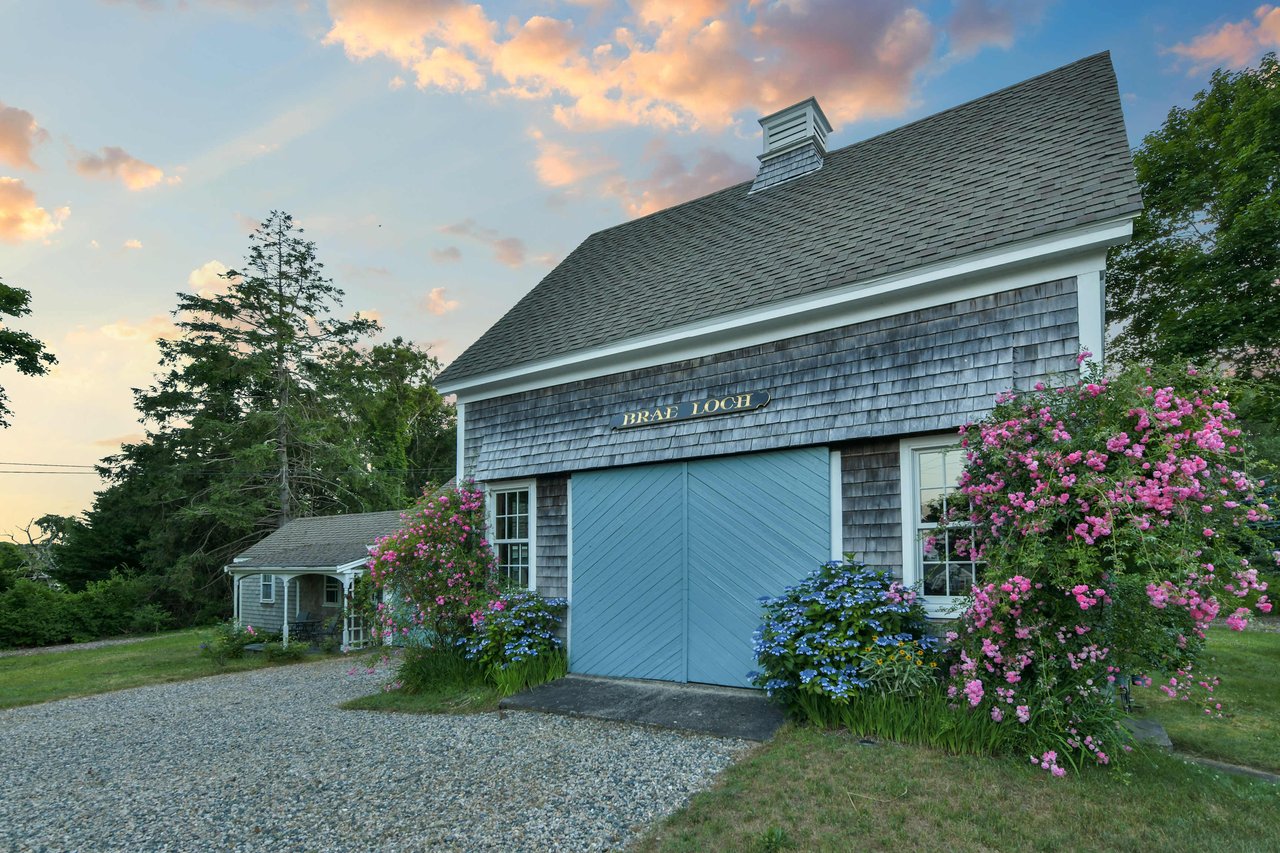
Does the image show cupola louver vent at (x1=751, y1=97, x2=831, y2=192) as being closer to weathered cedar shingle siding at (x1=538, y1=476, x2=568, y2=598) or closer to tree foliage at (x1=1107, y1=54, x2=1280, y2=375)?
weathered cedar shingle siding at (x1=538, y1=476, x2=568, y2=598)

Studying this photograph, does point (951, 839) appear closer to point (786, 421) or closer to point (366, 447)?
point (786, 421)

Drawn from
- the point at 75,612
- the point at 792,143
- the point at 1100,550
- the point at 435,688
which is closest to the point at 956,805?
the point at 1100,550

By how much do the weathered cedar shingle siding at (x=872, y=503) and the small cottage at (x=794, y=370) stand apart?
0.06 feet

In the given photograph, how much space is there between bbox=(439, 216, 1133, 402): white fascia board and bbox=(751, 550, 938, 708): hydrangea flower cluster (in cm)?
242

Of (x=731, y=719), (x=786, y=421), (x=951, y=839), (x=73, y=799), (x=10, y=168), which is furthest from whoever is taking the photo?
(x=10, y=168)

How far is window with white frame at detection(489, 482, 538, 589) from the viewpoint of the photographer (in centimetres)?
879

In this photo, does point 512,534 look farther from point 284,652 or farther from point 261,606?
point 261,606

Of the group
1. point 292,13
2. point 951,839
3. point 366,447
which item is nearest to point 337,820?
point 951,839

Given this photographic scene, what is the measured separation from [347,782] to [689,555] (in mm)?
3761

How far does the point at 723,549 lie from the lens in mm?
6957

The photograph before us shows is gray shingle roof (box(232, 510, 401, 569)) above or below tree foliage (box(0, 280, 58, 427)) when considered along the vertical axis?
below

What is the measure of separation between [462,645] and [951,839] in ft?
20.0

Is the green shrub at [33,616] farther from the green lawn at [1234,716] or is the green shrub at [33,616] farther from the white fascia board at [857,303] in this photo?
the green lawn at [1234,716]

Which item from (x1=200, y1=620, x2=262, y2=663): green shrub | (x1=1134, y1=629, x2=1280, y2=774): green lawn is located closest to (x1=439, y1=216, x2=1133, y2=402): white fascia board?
(x1=1134, y1=629, x2=1280, y2=774): green lawn
